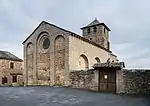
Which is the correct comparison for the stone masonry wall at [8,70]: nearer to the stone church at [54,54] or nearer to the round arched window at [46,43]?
the stone church at [54,54]

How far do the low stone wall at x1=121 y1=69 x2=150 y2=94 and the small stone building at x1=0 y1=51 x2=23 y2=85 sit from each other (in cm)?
2141

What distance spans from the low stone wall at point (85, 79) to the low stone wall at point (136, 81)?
9.37 ft

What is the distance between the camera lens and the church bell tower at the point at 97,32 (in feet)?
115

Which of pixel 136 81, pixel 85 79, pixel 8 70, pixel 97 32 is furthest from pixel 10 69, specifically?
pixel 136 81

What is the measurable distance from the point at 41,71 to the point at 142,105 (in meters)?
16.3

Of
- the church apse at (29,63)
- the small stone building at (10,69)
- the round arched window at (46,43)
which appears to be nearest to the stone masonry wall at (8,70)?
the small stone building at (10,69)

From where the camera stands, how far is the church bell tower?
3497 cm

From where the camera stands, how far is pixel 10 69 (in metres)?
33.8

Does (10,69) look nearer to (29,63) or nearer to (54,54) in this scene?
(29,63)

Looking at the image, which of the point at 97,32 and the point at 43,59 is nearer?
the point at 43,59

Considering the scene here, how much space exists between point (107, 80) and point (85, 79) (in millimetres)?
2431

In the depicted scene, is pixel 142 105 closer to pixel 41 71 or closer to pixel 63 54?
pixel 63 54

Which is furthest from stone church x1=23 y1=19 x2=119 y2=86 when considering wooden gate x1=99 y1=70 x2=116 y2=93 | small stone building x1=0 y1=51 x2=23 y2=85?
small stone building x1=0 y1=51 x2=23 y2=85

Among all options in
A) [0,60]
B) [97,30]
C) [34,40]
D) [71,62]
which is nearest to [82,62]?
[71,62]
